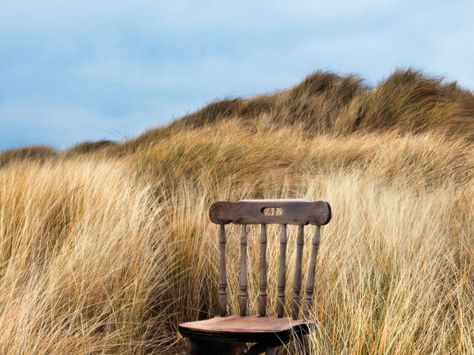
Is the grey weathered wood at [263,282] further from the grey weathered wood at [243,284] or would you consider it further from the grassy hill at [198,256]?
the grassy hill at [198,256]

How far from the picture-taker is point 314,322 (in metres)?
3.37

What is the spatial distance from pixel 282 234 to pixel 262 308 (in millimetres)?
399

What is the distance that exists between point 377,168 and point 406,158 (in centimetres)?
75

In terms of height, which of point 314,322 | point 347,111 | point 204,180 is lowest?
point 314,322

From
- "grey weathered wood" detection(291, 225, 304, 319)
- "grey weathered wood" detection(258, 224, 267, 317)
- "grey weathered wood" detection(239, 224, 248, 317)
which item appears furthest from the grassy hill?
"grey weathered wood" detection(239, 224, 248, 317)

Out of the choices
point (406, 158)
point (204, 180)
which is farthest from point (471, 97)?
point (204, 180)

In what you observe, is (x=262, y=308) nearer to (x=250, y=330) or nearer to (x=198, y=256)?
(x=250, y=330)

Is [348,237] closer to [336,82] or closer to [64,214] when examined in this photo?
[64,214]

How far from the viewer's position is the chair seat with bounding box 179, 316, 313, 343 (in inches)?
126

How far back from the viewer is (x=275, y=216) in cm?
381

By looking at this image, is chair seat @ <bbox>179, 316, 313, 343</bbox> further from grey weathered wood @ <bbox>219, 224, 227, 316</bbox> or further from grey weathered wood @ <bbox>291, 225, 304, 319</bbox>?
grey weathered wood @ <bbox>219, 224, 227, 316</bbox>

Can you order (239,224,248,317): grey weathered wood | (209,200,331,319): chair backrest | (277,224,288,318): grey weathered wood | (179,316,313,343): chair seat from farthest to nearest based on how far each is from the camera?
(239,224,248,317): grey weathered wood
(277,224,288,318): grey weathered wood
(209,200,331,319): chair backrest
(179,316,313,343): chair seat

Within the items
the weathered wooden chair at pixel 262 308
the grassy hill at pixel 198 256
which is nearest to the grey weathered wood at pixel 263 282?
the weathered wooden chair at pixel 262 308

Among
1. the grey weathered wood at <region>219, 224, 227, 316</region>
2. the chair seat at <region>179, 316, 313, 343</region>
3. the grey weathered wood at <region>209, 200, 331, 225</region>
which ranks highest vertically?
the grey weathered wood at <region>209, 200, 331, 225</region>
